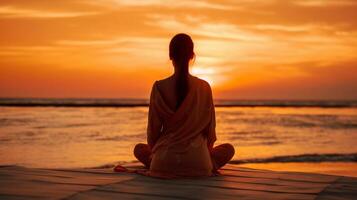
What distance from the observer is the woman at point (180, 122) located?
4902mm

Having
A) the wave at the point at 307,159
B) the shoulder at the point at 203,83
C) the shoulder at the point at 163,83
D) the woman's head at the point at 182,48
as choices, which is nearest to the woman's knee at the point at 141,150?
the shoulder at the point at 163,83

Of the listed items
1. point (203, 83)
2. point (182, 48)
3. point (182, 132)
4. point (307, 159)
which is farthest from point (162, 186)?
point (307, 159)

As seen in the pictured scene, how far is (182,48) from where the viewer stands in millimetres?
4758

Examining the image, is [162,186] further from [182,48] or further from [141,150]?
[182,48]

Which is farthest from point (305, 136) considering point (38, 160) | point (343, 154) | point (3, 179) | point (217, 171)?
point (3, 179)

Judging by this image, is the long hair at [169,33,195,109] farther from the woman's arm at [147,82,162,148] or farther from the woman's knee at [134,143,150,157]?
the woman's knee at [134,143,150,157]

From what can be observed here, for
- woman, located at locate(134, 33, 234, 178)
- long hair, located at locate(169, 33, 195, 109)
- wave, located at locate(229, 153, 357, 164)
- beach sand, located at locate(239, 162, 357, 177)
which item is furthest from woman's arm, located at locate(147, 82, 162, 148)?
wave, located at locate(229, 153, 357, 164)

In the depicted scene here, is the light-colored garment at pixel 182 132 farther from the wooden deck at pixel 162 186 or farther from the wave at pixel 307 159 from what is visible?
the wave at pixel 307 159

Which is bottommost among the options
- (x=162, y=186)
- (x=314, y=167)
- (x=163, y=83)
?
(x=314, y=167)

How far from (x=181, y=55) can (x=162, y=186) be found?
3.86 feet

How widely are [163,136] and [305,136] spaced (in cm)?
1377

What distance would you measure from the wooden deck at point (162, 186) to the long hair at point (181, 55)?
905 mm

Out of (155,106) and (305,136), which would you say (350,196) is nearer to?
(155,106)

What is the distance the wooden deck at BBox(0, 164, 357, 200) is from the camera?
13.3 feet
